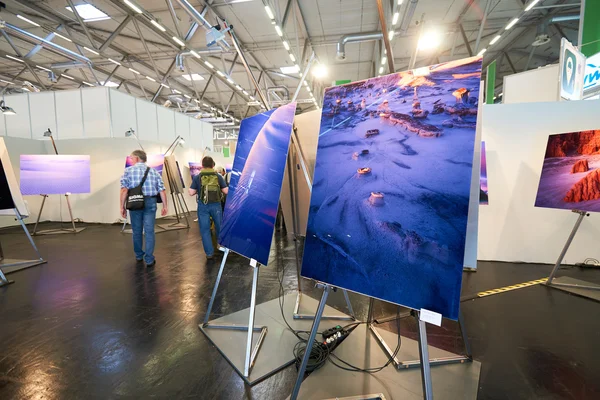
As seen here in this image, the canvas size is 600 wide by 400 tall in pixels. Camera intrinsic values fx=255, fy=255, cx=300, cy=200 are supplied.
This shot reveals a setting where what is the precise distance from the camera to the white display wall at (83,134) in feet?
22.2

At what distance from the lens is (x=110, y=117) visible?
675 centimetres

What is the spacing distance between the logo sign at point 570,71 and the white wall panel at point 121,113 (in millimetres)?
9186

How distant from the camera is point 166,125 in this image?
8.70m

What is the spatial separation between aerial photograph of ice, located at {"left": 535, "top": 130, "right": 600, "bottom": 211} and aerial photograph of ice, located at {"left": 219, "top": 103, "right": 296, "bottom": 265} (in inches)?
121

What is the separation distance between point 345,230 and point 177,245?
4.37m

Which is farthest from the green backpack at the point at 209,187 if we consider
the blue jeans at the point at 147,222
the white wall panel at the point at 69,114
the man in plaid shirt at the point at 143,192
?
the white wall panel at the point at 69,114

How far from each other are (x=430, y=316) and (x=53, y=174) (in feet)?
24.5

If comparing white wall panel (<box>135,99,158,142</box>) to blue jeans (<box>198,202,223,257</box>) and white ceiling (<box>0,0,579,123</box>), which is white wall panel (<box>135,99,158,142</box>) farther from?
blue jeans (<box>198,202,223,257</box>)

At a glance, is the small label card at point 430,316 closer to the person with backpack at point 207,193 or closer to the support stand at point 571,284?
the support stand at point 571,284

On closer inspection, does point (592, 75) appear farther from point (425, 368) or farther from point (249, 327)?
point (249, 327)

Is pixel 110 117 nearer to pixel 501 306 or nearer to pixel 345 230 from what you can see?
pixel 345 230

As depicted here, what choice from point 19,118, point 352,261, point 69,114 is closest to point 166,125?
point 69,114

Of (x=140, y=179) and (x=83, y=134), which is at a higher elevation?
(x=83, y=134)

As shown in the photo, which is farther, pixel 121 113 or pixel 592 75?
pixel 121 113
